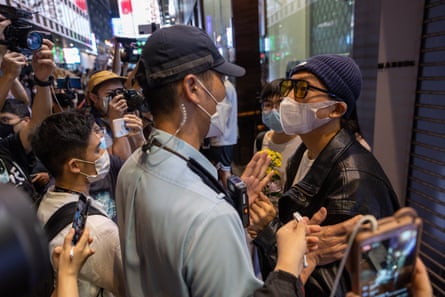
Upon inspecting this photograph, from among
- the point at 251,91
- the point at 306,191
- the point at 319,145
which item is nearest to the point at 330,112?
the point at 319,145

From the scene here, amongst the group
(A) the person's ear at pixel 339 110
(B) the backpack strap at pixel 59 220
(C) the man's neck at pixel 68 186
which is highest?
(A) the person's ear at pixel 339 110

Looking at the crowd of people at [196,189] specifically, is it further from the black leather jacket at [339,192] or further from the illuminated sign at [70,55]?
the illuminated sign at [70,55]

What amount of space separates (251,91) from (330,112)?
382 cm

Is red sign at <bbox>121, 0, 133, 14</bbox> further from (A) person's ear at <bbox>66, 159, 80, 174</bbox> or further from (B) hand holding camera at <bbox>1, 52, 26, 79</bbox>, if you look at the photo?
(A) person's ear at <bbox>66, 159, 80, 174</bbox>

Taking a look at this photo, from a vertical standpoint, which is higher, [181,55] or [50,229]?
[181,55]

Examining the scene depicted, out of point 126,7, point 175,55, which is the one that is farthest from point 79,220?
point 126,7

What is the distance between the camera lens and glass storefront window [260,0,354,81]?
11.2 ft

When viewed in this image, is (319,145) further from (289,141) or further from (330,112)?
(289,141)

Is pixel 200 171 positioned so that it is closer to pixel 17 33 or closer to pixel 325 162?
pixel 325 162

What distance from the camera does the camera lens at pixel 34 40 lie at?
2.03m

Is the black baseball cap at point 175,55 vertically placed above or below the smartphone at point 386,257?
above

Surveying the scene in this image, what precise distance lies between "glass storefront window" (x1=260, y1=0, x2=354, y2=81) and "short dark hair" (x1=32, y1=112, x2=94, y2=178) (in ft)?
8.57

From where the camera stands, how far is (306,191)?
4.94 ft

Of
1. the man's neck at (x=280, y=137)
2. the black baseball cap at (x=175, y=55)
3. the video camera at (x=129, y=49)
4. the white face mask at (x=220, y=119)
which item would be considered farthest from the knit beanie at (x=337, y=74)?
the video camera at (x=129, y=49)
